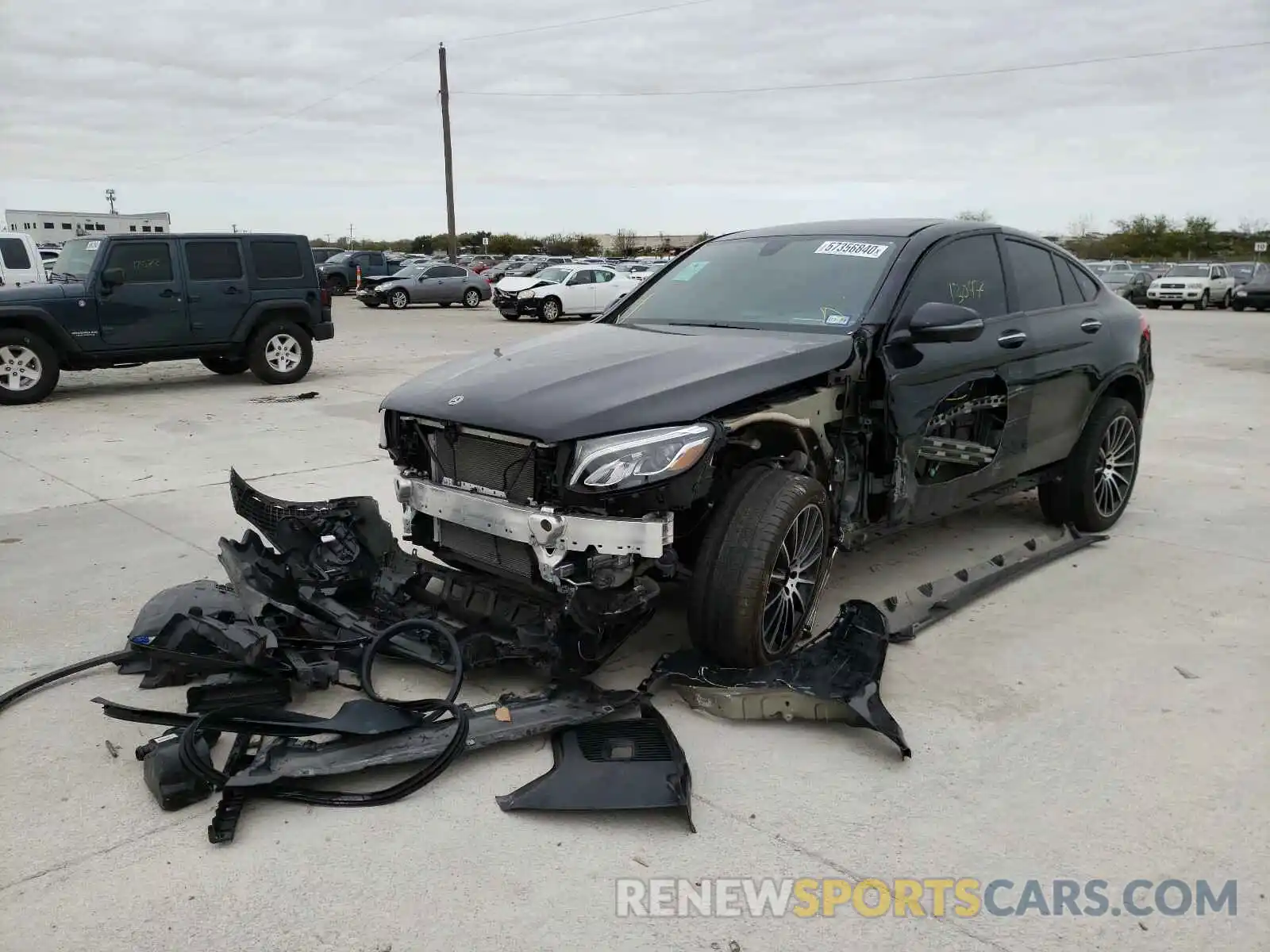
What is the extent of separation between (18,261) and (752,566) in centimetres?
1622

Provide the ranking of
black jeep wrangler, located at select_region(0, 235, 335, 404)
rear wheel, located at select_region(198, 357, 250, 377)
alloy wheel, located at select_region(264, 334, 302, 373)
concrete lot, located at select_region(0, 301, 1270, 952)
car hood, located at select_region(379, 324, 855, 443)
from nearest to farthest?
1. concrete lot, located at select_region(0, 301, 1270, 952)
2. car hood, located at select_region(379, 324, 855, 443)
3. black jeep wrangler, located at select_region(0, 235, 335, 404)
4. alloy wheel, located at select_region(264, 334, 302, 373)
5. rear wheel, located at select_region(198, 357, 250, 377)

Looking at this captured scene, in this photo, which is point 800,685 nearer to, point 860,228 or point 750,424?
point 750,424

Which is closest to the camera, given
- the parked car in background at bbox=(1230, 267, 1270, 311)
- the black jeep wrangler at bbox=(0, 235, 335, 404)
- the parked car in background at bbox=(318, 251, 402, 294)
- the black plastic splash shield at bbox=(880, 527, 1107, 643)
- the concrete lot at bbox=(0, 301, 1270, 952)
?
the concrete lot at bbox=(0, 301, 1270, 952)

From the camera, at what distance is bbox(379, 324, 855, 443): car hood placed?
346 cm

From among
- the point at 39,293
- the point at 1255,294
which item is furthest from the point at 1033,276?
the point at 1255,294

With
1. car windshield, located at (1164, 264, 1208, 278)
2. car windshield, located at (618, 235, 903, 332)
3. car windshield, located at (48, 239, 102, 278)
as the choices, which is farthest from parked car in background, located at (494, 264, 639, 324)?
car windshield, located at (1164, 264, 1208, 278)

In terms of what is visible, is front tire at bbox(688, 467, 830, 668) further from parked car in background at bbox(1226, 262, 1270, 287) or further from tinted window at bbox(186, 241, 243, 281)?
parked car in background at bbox(1226, 262, 1270, 287)

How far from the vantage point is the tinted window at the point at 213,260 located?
39.2 feet

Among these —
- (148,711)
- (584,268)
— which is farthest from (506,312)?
(148,711)

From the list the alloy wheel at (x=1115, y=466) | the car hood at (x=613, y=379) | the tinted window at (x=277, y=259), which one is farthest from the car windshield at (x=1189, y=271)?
the car hood at (x=613, y=379)

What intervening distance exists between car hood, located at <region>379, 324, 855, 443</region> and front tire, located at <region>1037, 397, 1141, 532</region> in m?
2.32

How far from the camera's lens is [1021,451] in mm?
5117

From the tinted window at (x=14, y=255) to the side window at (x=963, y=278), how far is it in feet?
51.4

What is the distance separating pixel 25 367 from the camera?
1094 cm
